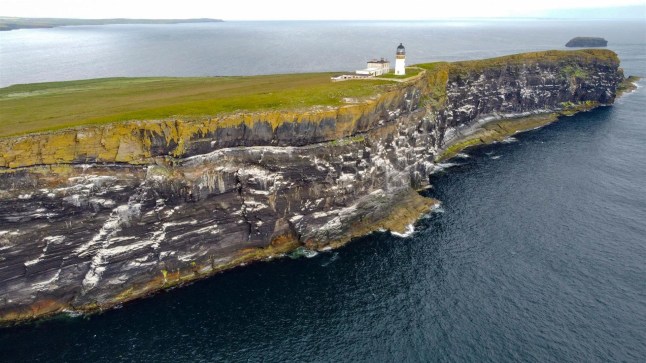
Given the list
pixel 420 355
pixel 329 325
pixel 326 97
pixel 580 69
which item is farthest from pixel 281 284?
pixel 580 69

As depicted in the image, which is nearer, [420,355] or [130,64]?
[420,355]

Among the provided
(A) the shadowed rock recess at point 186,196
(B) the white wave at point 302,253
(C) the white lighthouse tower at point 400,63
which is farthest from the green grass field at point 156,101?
(B) the white wave at point 302,253

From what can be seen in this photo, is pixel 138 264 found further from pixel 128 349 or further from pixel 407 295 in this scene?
pixel 407 295

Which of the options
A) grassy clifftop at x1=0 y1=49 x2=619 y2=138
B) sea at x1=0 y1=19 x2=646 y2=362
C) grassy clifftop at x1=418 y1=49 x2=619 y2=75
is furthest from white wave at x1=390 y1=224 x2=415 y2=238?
grassy clifftop at x1=418 y1=49 x2=619 y2=75

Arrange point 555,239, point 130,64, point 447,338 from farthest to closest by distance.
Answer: point 130,64
point 555,239
point 447,338

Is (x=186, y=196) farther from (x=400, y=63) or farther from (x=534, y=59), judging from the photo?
(x=534, y=59)

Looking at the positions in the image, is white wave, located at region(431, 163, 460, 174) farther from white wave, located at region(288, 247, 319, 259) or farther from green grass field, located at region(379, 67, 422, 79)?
white wave, located at region(288, 247, 319, 259)
